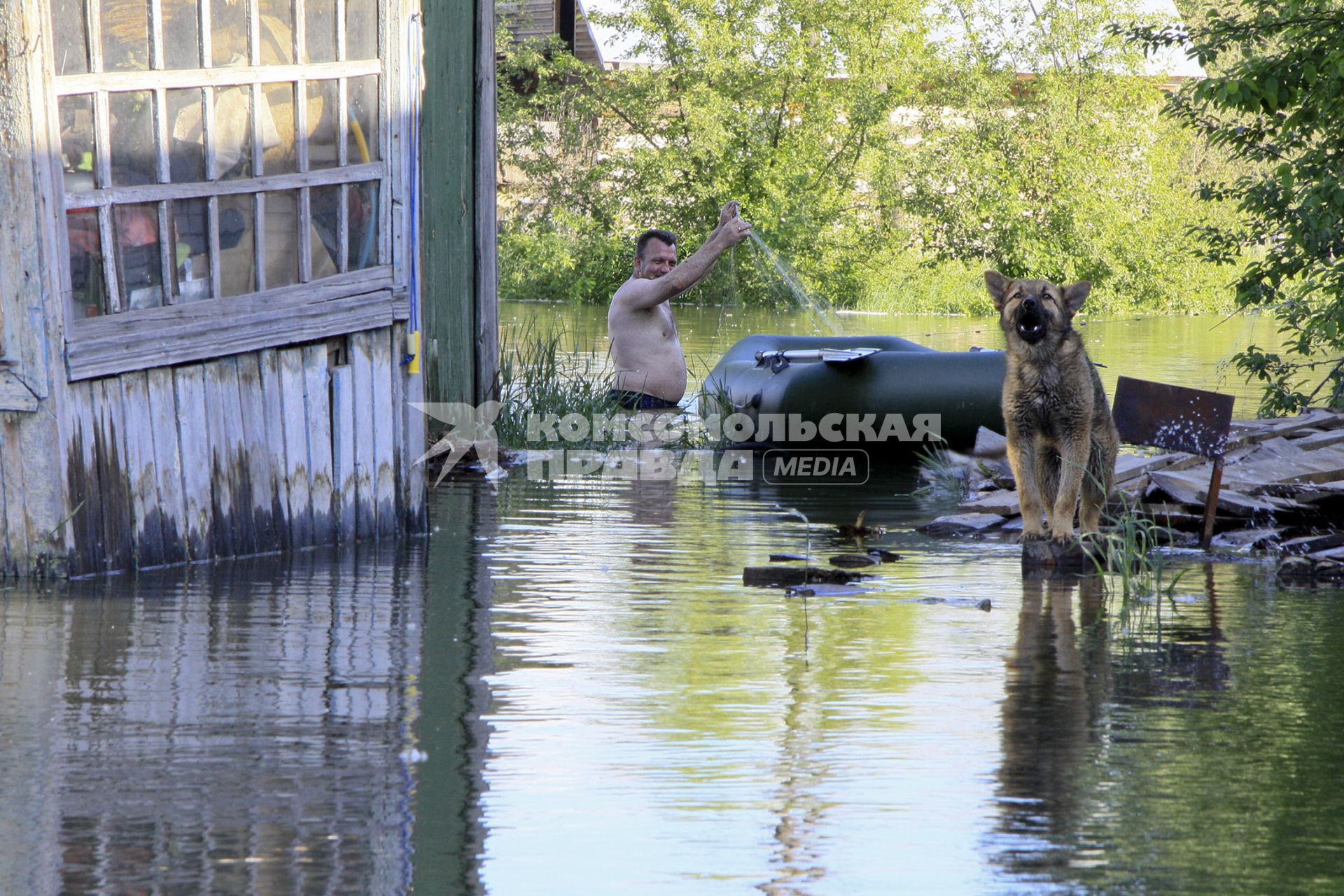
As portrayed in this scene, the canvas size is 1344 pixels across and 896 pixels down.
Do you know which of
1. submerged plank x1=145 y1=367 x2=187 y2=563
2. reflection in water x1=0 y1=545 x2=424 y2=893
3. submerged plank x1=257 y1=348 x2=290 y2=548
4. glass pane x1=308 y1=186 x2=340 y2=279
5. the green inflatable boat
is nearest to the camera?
reflection in water x1=0 y1=545 x2=424 y2=893

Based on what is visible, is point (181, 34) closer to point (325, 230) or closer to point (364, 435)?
point (325, 230)

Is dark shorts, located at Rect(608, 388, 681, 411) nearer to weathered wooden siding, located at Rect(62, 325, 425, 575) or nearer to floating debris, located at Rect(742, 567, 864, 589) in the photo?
weathered wooden siding, located at Rect(62, 325, 425, 575)

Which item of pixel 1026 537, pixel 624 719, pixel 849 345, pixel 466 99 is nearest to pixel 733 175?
pixel 849 345

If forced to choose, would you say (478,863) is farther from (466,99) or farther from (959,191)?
(959,191)

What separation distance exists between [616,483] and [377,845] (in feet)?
21.5

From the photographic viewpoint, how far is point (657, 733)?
4.74 metres

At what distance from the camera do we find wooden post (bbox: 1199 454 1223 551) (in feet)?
26.2

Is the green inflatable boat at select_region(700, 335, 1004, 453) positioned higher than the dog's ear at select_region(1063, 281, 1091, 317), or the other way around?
the dog's ear at select_region(1063, 281, 1091, 317)

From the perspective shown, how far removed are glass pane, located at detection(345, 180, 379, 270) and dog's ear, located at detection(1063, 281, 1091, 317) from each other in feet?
10.9

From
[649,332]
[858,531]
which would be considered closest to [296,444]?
[858,531]

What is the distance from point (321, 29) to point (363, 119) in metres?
0.48

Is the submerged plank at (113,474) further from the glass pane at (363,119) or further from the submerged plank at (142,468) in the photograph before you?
the glass pane at (363,119)

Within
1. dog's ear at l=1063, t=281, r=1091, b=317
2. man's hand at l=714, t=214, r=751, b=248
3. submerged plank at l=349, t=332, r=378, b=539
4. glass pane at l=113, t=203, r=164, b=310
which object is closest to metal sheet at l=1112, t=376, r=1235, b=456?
dog's ear at l=1063, t=281, r=1091, b=317

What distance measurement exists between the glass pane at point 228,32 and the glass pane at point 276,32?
0.35 feet
